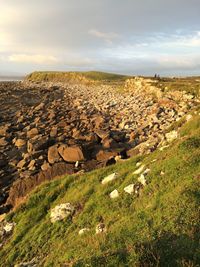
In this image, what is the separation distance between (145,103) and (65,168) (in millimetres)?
21482

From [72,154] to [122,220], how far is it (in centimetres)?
1397

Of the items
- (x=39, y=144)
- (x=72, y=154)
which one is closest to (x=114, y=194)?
(x=72, y=154)

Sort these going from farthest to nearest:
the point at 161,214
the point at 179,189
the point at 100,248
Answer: the point at 179,189 < the point at 161,214 < the point at 100,248

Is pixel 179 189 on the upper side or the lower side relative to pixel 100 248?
upper

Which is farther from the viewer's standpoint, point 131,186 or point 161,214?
point 131,186

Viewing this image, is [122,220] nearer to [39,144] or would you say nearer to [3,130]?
[39,144]

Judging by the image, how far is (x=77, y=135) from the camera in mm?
33438

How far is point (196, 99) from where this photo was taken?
138ft

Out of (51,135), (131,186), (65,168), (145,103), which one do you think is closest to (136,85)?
(145,103)

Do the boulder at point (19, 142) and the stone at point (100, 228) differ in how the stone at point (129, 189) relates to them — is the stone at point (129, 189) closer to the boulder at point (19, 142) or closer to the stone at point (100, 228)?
the stone at point (100, 228)

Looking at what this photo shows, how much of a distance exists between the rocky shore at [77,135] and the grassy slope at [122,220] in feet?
11.4

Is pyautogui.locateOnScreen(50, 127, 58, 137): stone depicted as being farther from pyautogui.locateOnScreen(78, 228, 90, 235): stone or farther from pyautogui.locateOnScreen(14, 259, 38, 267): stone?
pyautogui.locateOnScreen(14, 259, 38, 267): stone

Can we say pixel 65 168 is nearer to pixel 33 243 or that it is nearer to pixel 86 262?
pixel 33 243

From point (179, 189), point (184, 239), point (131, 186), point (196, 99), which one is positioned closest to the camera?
point (184, 239)
